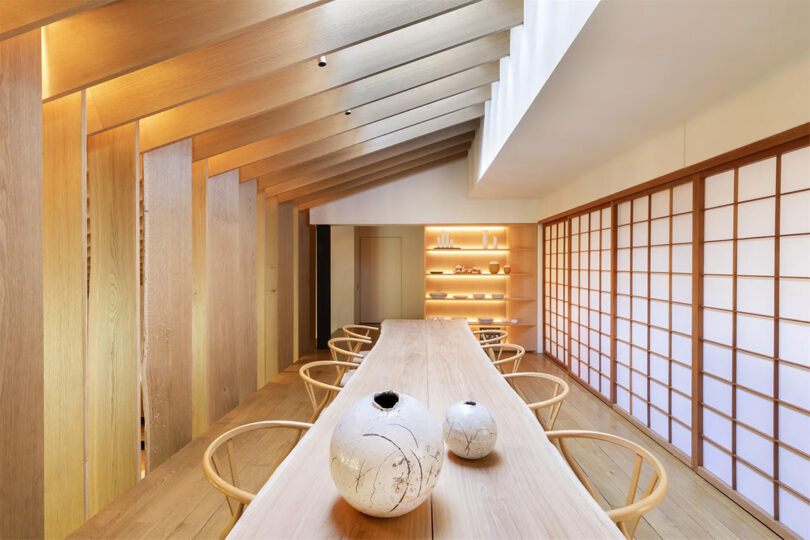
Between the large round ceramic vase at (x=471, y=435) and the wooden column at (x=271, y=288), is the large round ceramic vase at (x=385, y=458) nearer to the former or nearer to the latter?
the large round ceramic vase at (x=471, y=435)

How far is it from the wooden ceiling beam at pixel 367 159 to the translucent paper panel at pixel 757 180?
2.82 metres

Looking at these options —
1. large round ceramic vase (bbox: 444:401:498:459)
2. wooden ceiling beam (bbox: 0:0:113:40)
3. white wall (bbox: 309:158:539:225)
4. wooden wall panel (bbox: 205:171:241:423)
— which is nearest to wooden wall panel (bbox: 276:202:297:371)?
white wall (bbox: 309:158:539:225)

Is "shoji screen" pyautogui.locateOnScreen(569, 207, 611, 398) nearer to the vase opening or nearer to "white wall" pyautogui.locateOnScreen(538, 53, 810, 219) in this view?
"white wall" pyautogui.locateOnScreen(538, 53, 810, 219)

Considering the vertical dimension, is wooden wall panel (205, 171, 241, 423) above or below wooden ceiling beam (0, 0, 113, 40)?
below

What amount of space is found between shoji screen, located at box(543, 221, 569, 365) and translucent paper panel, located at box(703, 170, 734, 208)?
2691 millimetres

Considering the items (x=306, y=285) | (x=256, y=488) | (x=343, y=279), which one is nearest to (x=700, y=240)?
(x=256, y=488)

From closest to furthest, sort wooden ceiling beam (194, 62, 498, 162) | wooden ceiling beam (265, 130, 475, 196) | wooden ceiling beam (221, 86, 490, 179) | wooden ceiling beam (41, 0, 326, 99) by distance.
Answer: wooden ceiling beam (41, 0, 326, 99), wooden ceiling beam (194, 62, 498, 162), wooden ceiling beam (221, 86, 490, 179), wooden ceiling beam (265, 130, 475, 196)

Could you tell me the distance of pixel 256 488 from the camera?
237 cm

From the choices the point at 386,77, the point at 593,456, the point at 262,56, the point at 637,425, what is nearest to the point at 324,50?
the point at 262,56

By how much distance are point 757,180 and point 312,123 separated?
112 inches

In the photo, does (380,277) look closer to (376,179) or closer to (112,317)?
(376,179)

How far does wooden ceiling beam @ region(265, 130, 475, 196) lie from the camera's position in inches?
180

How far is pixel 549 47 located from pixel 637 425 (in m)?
2.87

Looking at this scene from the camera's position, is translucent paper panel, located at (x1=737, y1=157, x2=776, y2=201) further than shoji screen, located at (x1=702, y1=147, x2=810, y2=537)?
Yes
